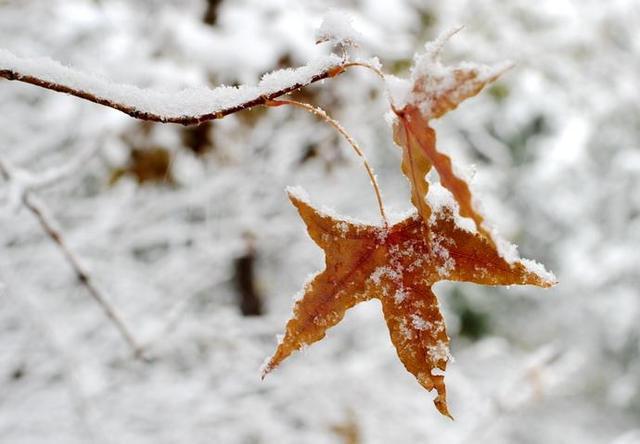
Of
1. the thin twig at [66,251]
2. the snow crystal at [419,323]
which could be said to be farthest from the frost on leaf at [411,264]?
the thin twig at [66,251]

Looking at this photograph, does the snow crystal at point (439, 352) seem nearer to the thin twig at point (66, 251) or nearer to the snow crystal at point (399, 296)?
the snow crystal at point (399, 296)

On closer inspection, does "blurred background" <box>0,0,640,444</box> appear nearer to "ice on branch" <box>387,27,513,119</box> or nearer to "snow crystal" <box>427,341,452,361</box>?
"snow crystal" <box>427,341,452,361</box>

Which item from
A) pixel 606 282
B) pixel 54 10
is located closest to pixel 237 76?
pixel 54 10

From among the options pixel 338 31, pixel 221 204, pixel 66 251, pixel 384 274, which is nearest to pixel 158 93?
pixel 338 31

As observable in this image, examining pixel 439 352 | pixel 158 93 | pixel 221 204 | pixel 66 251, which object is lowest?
pixel 439 352

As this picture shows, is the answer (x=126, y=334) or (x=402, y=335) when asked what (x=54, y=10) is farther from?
(x=402, y=335)

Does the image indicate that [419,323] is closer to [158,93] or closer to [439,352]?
[439,352]
